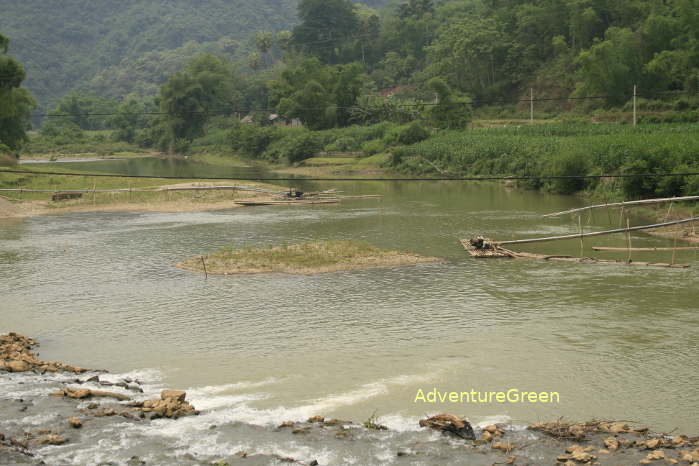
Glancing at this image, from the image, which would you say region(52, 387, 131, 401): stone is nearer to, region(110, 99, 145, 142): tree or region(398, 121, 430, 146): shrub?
region(398, 121, 430, 146): shrub

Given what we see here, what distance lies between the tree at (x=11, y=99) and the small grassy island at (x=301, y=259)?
33169 mm

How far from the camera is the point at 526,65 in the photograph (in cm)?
9106

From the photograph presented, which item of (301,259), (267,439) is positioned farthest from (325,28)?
(267,439)

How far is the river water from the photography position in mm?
14680

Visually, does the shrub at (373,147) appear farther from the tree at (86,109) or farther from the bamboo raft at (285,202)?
the tree at (86,109)

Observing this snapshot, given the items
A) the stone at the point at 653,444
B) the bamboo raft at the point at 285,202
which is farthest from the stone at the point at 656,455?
the bamboo raft at the point at 285,202

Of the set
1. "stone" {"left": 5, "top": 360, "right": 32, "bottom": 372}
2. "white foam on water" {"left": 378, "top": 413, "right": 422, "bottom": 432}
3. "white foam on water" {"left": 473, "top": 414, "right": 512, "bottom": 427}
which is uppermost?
"stone" {"left": 5, "top": 360, "right": 32, "bottom": 372}

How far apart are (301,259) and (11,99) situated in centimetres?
4020

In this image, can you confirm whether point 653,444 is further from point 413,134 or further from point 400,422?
point 413,134

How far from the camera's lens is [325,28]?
13750 cm

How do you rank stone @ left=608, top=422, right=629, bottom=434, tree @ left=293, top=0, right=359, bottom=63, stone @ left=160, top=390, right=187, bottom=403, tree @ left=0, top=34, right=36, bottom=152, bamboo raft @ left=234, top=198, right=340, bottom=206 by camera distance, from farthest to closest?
tree @ left=293, top=0, right=359, bottom=63 < tree @ left=0, top=34, right=36, bottom=152 < bamboo raft @ left=234, top=198, right=340, bottom=206 < stone @ left=160, top=390, right=187, bottom=403 < stone @ left=608, top=422, right=629, bottom=434

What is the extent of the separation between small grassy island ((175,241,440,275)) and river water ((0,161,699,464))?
0.87m

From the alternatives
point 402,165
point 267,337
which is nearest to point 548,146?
point 402,165

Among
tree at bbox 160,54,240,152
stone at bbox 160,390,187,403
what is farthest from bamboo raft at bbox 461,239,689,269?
tree at bbox 160,54,240,152
